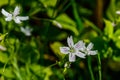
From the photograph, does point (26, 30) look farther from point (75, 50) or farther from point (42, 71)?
point (75, 50)

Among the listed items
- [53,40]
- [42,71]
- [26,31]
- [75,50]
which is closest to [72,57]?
[75,50]

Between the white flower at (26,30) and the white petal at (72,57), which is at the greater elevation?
the white flower at (26,30)

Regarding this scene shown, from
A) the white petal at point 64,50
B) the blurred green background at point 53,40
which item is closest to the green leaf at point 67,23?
the blurred green background at point 53,40

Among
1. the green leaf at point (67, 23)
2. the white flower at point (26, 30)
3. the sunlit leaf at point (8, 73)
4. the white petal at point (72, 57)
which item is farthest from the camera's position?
the green leaf at point (67, 23)

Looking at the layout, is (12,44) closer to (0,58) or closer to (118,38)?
(0,58)

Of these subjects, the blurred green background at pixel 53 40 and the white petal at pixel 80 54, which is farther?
the blurred green background at pixel 53 40

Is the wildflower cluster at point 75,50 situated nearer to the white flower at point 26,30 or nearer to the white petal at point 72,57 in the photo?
the white petal at point 72,57

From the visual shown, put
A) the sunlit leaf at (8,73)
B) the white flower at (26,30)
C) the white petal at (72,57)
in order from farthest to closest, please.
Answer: the white flower at (26,30)
the sunlit leaf at (8,73)
the white petal at (72,57)

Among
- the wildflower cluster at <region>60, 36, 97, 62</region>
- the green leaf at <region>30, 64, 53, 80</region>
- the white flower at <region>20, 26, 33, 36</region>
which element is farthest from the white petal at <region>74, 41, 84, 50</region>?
the white flower at <region>20, 26, 33, 36</region>
